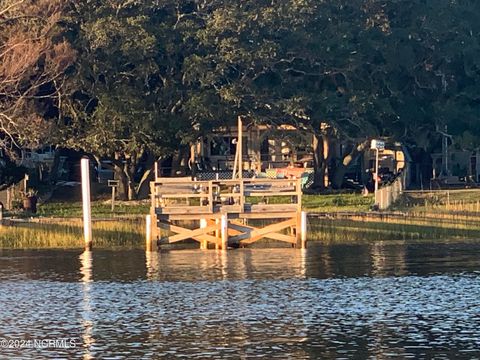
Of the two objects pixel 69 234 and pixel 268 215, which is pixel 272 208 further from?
pixel 69 234

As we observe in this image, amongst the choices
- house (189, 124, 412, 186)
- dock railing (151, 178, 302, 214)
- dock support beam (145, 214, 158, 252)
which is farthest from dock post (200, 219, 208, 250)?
house (189, 124, 412, 186)

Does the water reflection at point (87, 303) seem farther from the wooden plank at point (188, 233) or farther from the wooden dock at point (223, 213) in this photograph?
the wooden plank at point (188, 233)

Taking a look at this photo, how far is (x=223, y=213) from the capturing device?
4378cm

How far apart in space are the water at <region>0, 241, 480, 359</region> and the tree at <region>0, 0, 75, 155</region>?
31.2 ft

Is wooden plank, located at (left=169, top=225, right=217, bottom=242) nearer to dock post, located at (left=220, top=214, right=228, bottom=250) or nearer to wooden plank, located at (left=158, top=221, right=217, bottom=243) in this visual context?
wooden plank, located at (left=158, top=221, right=217, bottom=243)

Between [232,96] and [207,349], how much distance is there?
3190cm

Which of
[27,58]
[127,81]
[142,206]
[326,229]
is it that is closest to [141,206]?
[142,206]

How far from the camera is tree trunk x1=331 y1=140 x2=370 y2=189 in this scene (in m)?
65.4

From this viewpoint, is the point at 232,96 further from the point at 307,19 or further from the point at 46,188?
the point at 46,188

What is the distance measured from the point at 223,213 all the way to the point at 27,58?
41.4ft

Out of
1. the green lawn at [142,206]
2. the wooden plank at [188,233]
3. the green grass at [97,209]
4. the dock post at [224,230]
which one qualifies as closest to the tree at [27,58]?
the green grass at [97,209]

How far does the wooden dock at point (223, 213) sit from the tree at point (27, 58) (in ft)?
31.5

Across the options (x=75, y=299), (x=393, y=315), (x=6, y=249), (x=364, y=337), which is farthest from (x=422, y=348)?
(x=6, y=249)

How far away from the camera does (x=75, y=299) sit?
32844 millimetres
